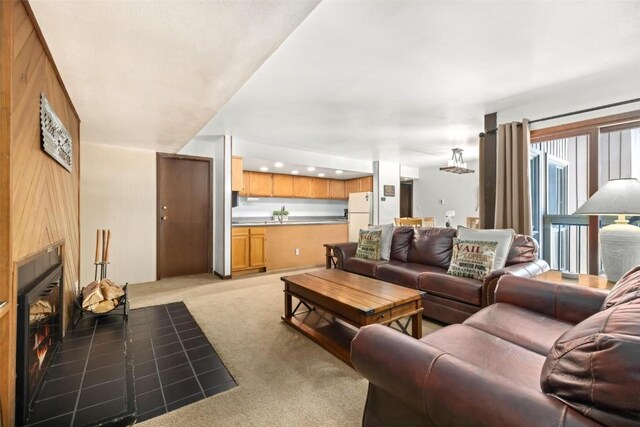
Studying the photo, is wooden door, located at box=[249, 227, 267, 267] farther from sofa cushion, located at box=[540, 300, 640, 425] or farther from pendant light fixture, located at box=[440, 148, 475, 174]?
sofa cushion, located at box=[540, 300, 640, 425]

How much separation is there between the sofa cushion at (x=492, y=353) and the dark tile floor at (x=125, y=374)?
1.34 meters

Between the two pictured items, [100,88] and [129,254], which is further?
[129,254]

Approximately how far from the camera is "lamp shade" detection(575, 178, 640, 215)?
2.02 metres

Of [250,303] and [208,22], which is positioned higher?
[208,22]

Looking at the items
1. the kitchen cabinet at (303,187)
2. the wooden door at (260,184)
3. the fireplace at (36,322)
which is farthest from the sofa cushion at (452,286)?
the kitchen cabinet at (303,187)

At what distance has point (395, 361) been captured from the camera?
3.17ft

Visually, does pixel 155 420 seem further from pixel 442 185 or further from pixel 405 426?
pixel 442 185

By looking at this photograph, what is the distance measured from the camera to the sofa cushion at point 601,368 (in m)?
0.61

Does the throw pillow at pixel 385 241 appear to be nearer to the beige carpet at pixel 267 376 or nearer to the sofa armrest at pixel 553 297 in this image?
the beige carpet at pixel 267 376

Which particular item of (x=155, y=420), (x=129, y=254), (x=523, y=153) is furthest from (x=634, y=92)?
(x=129, y=254)

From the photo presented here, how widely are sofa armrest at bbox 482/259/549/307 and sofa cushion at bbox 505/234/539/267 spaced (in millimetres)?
53

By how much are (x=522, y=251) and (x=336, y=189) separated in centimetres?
471

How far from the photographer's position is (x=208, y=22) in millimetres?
1449

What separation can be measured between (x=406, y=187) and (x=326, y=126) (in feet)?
16.3
